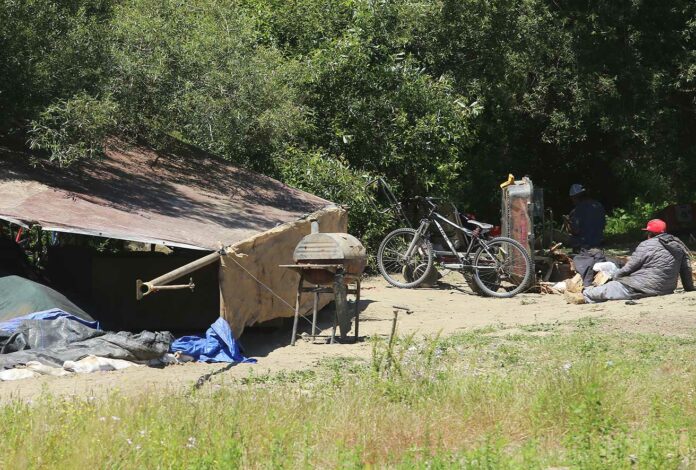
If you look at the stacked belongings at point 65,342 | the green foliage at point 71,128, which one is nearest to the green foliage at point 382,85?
the green foliage at point 71,128

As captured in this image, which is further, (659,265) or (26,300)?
(659,265)

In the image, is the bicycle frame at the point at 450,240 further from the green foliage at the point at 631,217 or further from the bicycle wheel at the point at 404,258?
the green foliage at the point at 631,217

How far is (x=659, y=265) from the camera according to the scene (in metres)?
13.3

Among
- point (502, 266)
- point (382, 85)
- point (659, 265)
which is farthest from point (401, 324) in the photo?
point (382, 85)

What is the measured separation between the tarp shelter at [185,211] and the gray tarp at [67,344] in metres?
0.88

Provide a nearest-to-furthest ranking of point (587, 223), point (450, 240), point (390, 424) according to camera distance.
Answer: point (390, 424) → point (450, 240) → point (587, 223)

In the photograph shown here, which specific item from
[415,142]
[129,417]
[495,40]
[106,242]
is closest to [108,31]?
[106,242]

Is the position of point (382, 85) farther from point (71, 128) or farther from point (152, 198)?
point (71, 128)

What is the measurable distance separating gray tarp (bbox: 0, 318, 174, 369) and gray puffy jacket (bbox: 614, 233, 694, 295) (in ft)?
20.4

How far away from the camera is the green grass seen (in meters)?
5.92

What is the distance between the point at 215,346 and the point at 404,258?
5.94 metres

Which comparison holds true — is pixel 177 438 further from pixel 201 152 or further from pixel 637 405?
pixel 201 152

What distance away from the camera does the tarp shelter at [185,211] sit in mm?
10594

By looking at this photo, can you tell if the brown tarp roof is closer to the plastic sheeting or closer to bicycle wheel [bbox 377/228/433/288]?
the plastic sheeting
